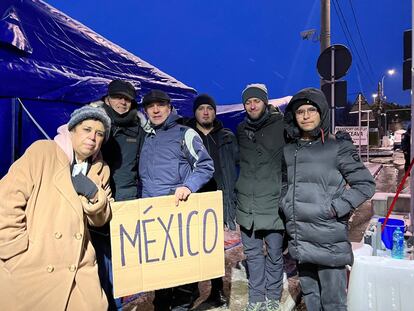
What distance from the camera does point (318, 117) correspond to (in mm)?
2795

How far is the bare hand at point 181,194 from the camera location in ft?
9.18

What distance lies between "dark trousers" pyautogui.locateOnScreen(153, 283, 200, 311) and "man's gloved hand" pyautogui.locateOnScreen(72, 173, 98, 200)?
1.50 meters

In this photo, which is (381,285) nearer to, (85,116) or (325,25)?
(85,116)

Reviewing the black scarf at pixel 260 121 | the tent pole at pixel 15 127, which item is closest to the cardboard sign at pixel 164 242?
the black scarf at pixel 260 121

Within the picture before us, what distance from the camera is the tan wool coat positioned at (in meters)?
1.95

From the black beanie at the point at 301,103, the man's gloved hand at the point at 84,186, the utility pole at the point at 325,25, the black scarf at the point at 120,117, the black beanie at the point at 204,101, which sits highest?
the utility pole at the point at 325,25

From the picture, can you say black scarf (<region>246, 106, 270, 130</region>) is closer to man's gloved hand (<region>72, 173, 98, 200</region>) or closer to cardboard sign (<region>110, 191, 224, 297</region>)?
cardboard sign (<region>110, 191, 224, 297</region>)

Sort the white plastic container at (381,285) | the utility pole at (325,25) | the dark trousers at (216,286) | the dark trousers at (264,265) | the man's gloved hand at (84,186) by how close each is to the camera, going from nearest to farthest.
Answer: the man's gloved hand at (84,186) → the white plastic container at (381,285) → the dark trousers at (264,265) → the dark trousers at (216,286) → the utility pole at (325,25)

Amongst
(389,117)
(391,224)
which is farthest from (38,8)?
(389,117)

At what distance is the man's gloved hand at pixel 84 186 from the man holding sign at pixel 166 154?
812 mm

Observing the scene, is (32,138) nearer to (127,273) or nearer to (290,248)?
(127,273)

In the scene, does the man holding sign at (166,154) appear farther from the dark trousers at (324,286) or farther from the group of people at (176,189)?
the dark trousers at (324,286)

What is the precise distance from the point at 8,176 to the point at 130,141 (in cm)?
112

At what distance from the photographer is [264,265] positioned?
346cm
